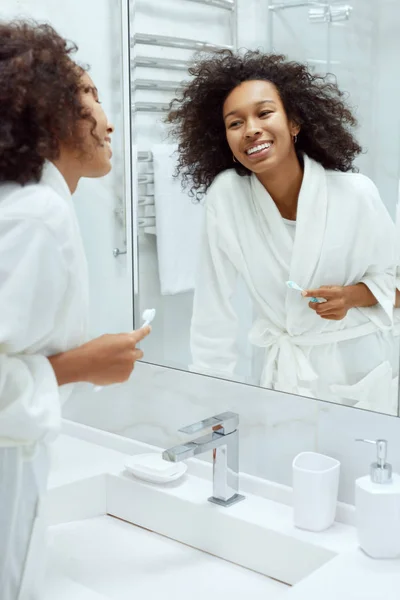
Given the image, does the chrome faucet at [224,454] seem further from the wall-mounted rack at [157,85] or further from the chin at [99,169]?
the wall-mounted rack at [157,85]

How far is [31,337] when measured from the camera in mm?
907

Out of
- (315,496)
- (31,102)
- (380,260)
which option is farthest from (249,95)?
(315,496)

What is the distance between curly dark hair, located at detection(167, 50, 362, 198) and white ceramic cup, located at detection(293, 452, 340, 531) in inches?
20.3

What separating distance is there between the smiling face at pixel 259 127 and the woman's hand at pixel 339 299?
0.24 m

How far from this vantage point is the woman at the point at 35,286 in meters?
0.88

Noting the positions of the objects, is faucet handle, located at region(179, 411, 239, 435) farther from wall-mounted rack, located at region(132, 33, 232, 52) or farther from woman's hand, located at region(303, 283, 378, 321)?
wall-mounted rack, located at region(132, 33, 232, 52)

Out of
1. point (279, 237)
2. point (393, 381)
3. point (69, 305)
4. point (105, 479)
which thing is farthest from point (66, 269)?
point (105, 479)

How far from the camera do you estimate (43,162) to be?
37.2 inches

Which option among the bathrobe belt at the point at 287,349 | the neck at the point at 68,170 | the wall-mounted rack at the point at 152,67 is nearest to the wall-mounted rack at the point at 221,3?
the wall-mounted rack at the point at 152,67

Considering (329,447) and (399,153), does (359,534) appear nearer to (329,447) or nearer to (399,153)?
(329,447)

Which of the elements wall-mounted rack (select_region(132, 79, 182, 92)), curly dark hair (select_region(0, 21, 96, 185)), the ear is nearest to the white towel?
wall-mounted rack (select_region(132, 79, 182, 92))

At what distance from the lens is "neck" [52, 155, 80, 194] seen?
1.04 meters

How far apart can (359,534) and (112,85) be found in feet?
3.39

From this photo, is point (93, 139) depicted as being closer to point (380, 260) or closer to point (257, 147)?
point (257, 147)
